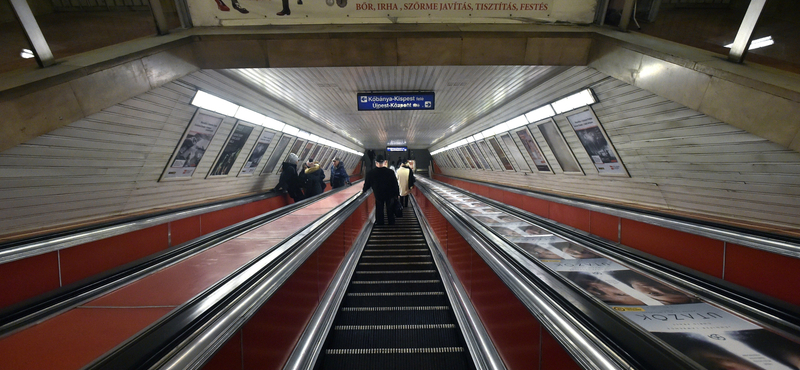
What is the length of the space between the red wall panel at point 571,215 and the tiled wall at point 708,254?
2 centimetres

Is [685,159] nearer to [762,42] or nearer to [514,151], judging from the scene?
[762,42]

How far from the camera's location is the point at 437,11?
4.46 metres

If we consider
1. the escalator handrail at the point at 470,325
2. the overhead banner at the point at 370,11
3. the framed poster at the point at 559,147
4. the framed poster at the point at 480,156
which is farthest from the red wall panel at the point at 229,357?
the framed poster at the point at 480,156

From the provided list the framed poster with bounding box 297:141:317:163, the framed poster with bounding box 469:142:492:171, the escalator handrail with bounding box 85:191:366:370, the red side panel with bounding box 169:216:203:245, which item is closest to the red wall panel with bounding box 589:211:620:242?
the escalator handrail with bounding box 85:191:366:370

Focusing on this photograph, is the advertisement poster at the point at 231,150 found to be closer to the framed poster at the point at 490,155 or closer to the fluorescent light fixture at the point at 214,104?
the fluorescent light fixture at the point at 214,104

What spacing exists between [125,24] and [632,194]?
899 cm

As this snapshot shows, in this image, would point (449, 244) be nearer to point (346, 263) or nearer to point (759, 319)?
point (346, 263)

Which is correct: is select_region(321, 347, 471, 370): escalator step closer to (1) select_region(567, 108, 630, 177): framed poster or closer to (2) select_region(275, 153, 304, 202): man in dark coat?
(1) select_region(567, 108, 630, 177): framed poster

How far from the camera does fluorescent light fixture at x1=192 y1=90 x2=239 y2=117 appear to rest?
5016 millimetres

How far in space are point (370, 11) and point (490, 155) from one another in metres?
8.44

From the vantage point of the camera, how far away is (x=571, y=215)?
6.81 meters

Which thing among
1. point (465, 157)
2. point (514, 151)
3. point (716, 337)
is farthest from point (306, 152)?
point (716, 337)

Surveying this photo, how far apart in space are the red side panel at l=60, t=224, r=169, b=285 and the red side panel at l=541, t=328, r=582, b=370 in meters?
4.82

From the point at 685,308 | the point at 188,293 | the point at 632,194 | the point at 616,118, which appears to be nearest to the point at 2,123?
the point at 188,293
